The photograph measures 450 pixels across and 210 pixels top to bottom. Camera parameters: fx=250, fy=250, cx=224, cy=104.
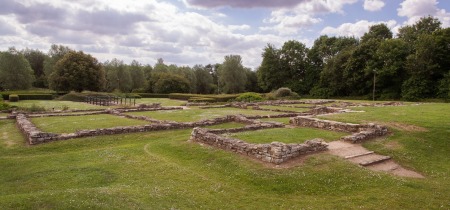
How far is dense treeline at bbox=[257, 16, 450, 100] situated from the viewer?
38.7m

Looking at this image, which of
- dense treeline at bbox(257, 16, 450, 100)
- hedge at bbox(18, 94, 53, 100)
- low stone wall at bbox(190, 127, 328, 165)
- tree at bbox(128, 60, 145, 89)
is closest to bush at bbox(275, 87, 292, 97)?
dense treeline at bbox(257, 16, 450, 100)

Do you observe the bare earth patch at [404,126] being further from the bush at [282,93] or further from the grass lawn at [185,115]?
the bush at [282,93]

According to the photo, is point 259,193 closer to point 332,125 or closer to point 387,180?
point 387,180

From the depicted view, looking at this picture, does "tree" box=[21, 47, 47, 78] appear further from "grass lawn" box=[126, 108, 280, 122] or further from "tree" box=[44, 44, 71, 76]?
"grass lawn" box=[126, 108, 280, 122]

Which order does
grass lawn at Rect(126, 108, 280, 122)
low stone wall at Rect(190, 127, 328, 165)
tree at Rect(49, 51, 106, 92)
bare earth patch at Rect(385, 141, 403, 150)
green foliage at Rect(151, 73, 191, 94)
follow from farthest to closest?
green foliage at Rect(151, 73, 191, 94) < tree at Rect(49, 51, 106, 92) < grass lawn at Rect(126, 108, 280, 122) < bare earth patch at Rect(385, 141, 403, 150) < low stone wall at Rect(190, 127, 328, 165)

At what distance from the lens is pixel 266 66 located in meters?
64.6

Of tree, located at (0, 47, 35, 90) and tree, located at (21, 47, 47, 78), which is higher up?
tree, located at (21, 47, 47, 78)

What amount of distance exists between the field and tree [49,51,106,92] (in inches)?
1424

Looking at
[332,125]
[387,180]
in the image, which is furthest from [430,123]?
[387,180]

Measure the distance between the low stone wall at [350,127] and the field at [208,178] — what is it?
20.9 inches

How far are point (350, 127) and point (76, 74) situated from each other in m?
44.9

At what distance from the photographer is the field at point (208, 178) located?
19.8ft

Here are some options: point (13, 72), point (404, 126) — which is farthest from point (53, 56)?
point (404, 126)

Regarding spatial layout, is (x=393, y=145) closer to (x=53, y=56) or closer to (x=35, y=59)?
(x=53, y=56)
